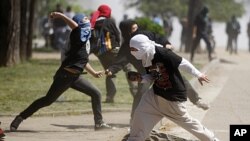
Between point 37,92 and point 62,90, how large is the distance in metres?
4.11

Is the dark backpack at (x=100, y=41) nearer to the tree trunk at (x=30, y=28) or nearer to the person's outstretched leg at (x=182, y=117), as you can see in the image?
the person's outstretched leg at (x=182, y=117)

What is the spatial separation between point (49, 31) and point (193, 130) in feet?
76.1

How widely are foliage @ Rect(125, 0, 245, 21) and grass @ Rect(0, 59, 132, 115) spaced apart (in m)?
22.6

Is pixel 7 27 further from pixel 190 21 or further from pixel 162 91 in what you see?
pixel 190 21

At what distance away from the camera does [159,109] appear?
7.56m

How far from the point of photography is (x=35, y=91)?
44.1ft

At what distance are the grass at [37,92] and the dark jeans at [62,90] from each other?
1544mm

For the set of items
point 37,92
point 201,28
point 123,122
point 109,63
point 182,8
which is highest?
point 182,8

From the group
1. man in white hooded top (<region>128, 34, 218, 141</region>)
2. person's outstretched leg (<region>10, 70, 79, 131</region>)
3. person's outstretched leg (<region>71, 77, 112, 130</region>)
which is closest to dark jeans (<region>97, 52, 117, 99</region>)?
person's outstretched leg (<region>71, 77, 112, 130</region>)

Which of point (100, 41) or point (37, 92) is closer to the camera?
point (100, 41)

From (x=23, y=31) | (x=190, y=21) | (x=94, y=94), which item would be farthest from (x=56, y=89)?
(x=190, y=21)

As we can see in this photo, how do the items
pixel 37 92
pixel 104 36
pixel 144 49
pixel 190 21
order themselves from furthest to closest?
1. pixel 190 21
2. pixel 37 92
3. pixel 104 36
4. pixel 144 49

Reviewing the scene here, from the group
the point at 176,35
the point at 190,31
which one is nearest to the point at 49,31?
the point at 190,31

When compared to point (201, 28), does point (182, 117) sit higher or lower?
lower
